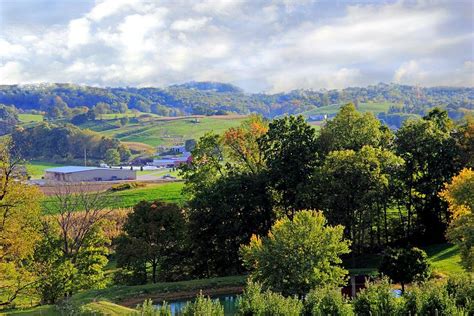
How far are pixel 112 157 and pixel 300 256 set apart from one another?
11589 cm

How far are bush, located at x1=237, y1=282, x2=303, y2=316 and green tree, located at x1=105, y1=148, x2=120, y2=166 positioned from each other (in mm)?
119185

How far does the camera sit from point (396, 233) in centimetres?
3981

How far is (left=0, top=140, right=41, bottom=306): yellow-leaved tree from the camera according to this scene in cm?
2588

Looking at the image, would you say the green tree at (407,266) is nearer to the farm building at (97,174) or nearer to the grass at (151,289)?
the grass at (151,289)

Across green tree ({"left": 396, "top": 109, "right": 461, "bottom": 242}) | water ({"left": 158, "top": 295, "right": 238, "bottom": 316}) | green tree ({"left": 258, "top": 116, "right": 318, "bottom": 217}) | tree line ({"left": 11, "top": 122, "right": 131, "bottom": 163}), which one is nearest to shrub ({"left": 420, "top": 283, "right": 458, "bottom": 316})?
water ({"left": 158, "top": 295, "right": 238, "bottom": 316})

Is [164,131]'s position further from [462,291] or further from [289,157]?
[462,291]

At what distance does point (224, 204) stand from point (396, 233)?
14110mm

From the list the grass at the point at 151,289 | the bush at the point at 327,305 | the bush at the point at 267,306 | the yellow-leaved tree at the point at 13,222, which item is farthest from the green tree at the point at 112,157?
the bush at the point at 327,305

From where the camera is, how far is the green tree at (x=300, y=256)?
23.2 meters

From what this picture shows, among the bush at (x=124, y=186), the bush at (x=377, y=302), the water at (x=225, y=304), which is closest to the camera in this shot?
the bush at (x=377, y=302)

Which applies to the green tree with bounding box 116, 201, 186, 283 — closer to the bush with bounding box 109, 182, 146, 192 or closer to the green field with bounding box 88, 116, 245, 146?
the bush with bounding box 109, 182, 146, 192

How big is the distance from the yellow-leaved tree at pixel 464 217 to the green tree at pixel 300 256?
21.2ft

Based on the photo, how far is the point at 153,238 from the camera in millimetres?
33625

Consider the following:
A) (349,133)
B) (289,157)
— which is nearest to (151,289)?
(289,157)
